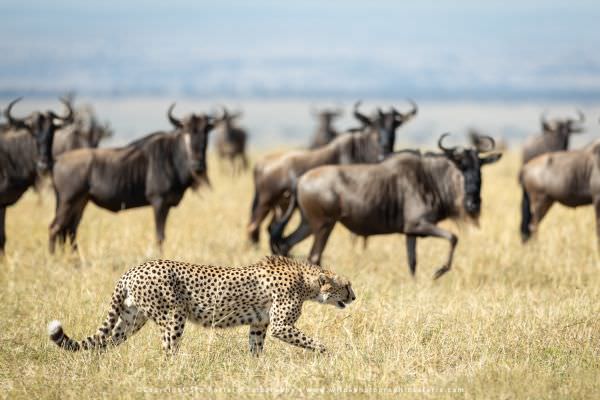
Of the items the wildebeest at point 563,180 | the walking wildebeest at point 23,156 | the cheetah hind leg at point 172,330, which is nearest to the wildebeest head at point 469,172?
→ the wildebeest at point 563,180

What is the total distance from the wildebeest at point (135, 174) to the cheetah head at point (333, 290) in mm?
4948

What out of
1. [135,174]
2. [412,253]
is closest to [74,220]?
[135,174]

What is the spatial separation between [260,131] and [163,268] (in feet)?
470

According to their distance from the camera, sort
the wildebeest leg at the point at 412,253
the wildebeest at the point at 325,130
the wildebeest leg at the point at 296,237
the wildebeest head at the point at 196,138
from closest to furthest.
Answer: the wildebeest leg at the point at 412,253 < the wildebeest leg at the point at 296,237 < the wildebeest head at the point at 196,138 < the wildebeest at the point at 325,130

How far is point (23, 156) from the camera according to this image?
11328 millimetres

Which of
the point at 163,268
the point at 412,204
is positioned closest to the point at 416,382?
the point at 163,268

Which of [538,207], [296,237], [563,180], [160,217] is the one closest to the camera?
[296,237]

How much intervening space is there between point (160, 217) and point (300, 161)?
66.2 inches

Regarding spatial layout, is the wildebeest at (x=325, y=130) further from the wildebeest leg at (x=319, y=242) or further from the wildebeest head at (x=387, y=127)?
the wildebeest leg at (x=319, y=242)

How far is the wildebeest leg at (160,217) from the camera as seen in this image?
1122cm

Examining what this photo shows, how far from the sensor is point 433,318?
24.4 ft

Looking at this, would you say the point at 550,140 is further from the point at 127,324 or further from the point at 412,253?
the point at 127,324

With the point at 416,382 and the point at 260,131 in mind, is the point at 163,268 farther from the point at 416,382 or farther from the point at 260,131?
the point at 260,131

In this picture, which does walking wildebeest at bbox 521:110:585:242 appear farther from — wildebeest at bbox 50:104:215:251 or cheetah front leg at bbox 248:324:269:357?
cheetah front leg at bbox 248:324:269:357
